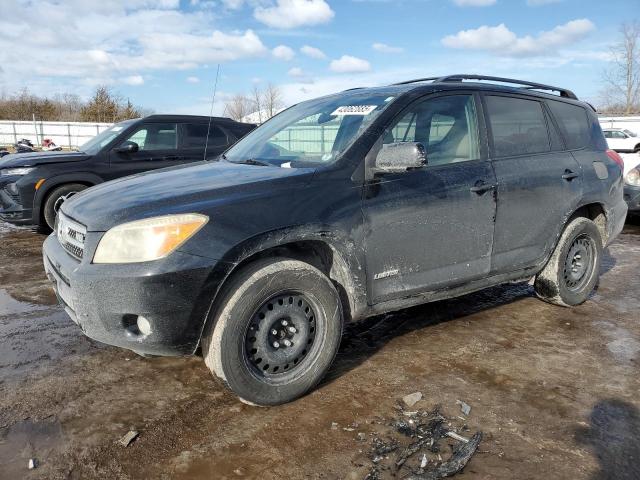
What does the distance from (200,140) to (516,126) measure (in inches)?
214

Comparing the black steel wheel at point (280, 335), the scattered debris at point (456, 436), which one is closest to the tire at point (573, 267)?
the scattered debris at point (456, 436)

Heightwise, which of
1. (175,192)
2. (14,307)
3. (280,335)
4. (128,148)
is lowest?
(14,307)

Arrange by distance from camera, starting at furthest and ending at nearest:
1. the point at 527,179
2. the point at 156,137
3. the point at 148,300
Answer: the point at 156,137 < the point at 527,179 < the point at 148,300

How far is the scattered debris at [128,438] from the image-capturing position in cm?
249

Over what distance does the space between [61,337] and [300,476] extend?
241cm

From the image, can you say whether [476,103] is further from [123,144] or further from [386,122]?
[123,144]

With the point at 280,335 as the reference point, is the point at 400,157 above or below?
above

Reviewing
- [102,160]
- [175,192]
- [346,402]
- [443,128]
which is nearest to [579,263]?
[443,128]

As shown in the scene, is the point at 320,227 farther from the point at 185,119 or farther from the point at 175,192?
the point at 185,119

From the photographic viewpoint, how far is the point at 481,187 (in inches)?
140

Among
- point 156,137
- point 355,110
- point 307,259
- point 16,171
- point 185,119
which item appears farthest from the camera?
point 185,119

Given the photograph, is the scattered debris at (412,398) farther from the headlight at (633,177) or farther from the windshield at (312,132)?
the headlight at (633,177)

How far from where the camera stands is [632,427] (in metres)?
2.67

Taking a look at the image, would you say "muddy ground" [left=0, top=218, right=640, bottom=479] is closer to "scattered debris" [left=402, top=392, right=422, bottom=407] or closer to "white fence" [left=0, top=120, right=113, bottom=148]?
"scattered debris" [left=402, top=392, right=422, bottom=407]
